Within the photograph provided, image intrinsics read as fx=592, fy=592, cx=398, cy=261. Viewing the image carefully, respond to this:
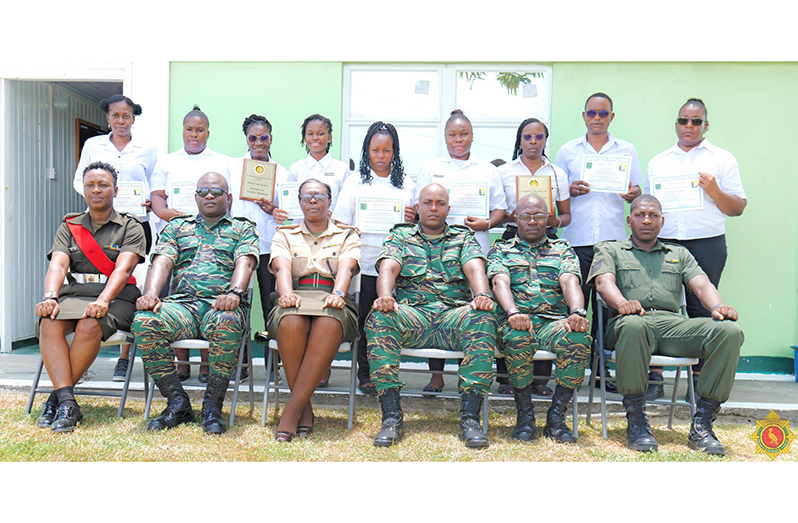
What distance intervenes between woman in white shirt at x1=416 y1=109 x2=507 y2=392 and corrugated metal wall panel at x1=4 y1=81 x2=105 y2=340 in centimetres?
470

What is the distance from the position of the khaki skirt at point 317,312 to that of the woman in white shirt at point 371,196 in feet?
1.53

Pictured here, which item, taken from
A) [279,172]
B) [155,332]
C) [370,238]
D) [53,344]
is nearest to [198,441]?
[155,332]

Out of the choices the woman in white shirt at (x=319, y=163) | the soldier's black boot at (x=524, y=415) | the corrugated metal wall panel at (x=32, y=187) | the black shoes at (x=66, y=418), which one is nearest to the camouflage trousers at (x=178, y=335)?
the black shoes at (x=66, y=418)

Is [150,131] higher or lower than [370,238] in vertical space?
higher

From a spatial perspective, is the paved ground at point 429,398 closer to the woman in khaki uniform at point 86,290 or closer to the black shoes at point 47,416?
the black shoes at point 47,416

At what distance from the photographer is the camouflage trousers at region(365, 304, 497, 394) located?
150 inches

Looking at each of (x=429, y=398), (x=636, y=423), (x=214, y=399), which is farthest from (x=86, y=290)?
(x=636, y=423)

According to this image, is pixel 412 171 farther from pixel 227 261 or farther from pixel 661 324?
pixel 661 324

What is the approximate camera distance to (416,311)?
13.4 feet

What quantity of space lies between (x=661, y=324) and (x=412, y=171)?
302cm

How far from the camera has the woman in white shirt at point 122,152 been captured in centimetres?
519

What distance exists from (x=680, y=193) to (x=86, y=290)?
459cm

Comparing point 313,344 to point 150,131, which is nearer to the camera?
point 313,344

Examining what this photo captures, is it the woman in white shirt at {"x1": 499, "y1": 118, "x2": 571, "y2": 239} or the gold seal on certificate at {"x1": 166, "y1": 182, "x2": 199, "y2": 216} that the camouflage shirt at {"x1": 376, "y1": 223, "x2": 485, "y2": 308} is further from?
the gold seal on certificate at {"x1": 166, "y1": 182, "x2": 199, "y2": 216}
